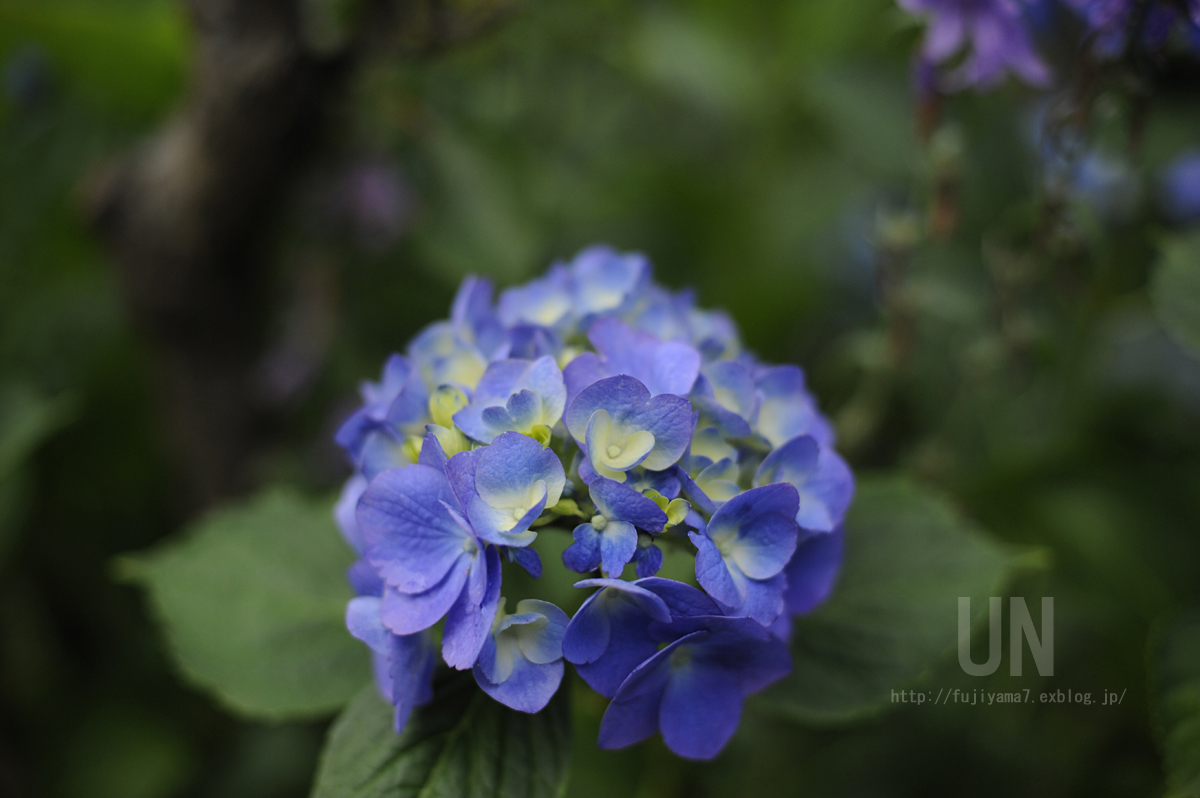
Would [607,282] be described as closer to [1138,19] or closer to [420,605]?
[420,605]

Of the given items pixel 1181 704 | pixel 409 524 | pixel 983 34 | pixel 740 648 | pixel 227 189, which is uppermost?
pixel 983 34

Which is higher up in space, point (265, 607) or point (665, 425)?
point (665, 425)

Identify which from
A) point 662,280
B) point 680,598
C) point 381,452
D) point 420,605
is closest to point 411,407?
point 381,452

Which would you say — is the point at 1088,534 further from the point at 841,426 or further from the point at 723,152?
the point at 723,152

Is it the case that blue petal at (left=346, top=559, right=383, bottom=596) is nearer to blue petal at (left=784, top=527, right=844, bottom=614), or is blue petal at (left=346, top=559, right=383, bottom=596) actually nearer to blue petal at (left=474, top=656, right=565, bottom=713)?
blue petal at (left=474, top=656, right=565, bottom=713)

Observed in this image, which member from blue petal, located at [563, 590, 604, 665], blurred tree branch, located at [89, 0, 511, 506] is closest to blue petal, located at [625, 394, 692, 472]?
blue petal, located at [563, 590, 604, 665]

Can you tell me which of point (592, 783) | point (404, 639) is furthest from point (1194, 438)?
point (404, 639)

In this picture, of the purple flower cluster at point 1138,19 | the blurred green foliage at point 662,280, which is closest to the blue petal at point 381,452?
the blurred green foliage at point 662,280

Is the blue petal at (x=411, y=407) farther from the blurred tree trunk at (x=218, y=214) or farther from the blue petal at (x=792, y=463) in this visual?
the blurred tree trunk at (x=218, y=214)
